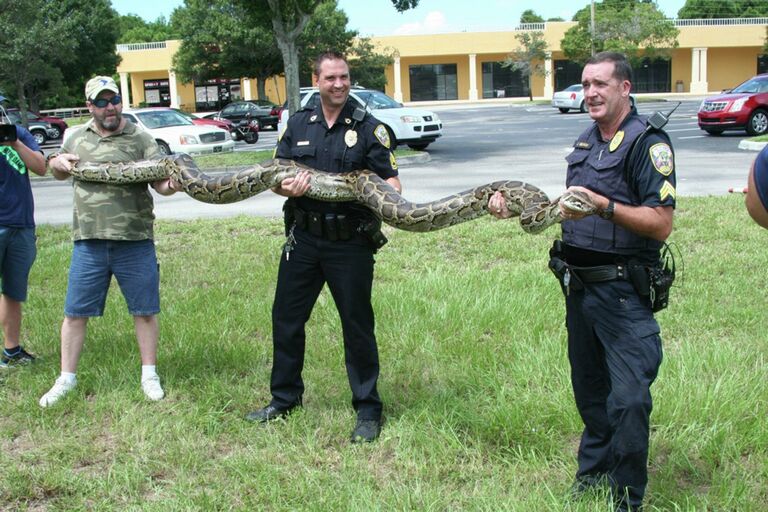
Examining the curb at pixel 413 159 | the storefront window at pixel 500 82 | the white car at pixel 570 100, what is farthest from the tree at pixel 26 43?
the storefront window at pixel 500 82

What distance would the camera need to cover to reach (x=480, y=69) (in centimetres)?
6944

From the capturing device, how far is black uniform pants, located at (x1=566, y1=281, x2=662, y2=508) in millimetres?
3615

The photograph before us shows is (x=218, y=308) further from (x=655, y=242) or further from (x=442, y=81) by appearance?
(x=442, y=81)

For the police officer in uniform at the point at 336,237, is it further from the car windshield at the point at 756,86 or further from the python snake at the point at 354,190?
the car windshield at the point at 756,86

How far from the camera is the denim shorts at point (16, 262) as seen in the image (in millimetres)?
6137

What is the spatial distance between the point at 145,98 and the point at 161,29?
40.1 meters

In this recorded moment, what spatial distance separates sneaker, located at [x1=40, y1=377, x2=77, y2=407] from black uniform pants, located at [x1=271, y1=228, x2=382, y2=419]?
1652mm

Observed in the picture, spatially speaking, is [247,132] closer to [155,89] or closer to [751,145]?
[751,145]

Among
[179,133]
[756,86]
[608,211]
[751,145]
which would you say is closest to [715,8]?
[756,86]

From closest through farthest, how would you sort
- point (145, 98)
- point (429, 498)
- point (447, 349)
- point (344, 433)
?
point (429, 498)
point (344, 433)
point (447, 349)
point (145, 98)

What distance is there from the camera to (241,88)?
63.2m

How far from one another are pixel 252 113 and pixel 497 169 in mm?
23049

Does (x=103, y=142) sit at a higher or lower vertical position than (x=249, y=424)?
higher

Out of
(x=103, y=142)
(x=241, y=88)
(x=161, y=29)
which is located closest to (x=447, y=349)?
(x=103, y=142)
